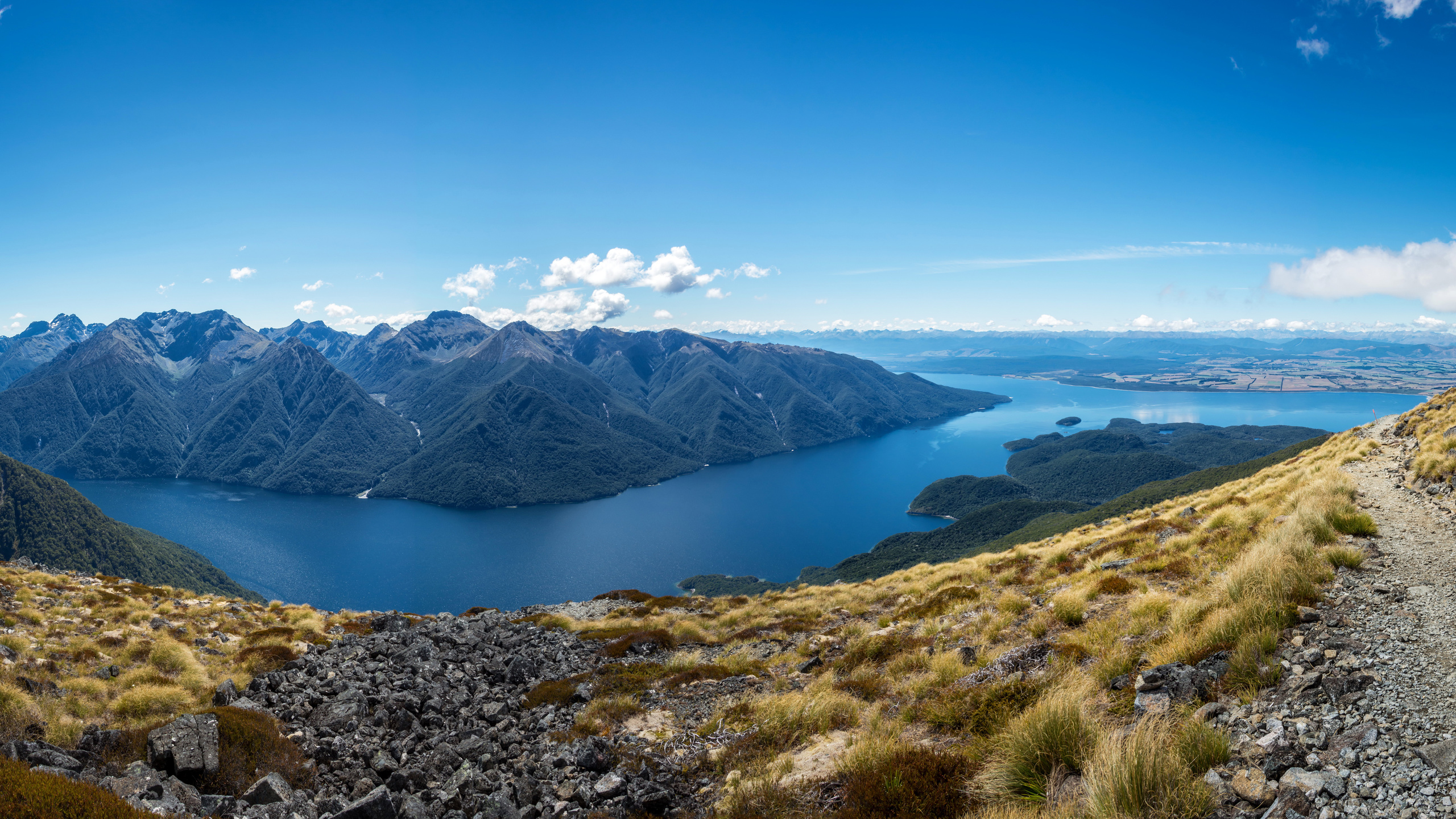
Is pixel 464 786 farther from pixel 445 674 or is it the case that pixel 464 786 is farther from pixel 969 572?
pixel 969 572

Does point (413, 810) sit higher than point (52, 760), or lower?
lower

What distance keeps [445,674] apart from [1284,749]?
18222 millimetres

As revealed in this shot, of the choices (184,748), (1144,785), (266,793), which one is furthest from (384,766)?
(1144,785)

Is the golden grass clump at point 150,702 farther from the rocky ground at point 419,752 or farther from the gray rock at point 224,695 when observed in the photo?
the rocky ground at point 419,752

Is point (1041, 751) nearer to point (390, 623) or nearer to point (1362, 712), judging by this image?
point (1362, 712)

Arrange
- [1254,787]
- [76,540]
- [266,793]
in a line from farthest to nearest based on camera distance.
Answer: [76,540] → [266,793] → [1254,787]

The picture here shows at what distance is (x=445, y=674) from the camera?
16312mm

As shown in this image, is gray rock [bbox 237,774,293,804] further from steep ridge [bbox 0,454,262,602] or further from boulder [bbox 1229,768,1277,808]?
steep ridge [bbox 0,454,262,602]

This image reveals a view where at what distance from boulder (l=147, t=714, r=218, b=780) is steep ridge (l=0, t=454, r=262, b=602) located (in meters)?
178

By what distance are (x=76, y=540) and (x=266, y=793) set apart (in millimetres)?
224048

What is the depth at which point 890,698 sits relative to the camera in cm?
1143

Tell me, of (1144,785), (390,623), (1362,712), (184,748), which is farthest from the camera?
(390,623)

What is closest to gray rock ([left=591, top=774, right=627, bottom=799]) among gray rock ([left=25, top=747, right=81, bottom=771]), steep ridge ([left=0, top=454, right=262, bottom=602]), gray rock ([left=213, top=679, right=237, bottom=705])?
gray rock ([left=25, top=747, right=81, bottom=771])

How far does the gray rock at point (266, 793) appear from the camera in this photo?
910 cm
